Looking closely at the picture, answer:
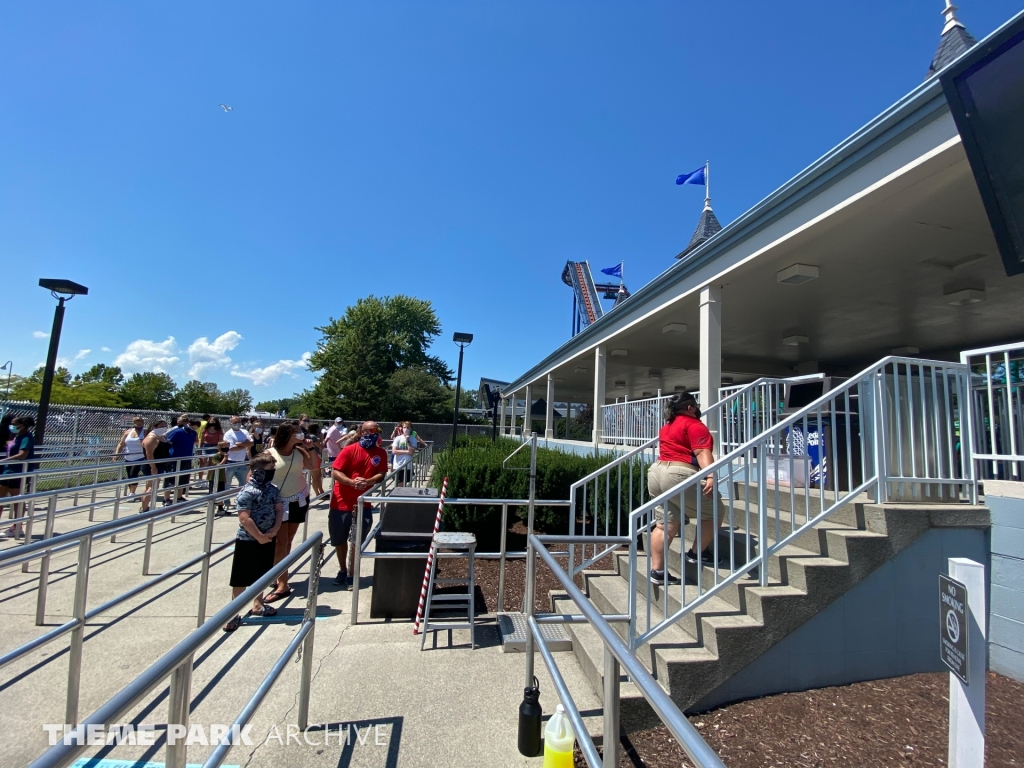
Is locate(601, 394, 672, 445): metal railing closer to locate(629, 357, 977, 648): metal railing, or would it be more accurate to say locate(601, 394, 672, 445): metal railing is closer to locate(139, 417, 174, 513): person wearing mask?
locate(629, 357, 977, 648): metal railing

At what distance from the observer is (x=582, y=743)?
1749 mm

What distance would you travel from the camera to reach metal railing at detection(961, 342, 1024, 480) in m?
3.47

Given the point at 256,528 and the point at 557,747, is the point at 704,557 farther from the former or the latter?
the point at 256,528

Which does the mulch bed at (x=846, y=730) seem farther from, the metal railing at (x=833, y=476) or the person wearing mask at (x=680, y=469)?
the person wearing mask at (x=680, y=469)

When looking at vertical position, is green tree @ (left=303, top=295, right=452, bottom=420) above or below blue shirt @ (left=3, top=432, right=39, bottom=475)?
above

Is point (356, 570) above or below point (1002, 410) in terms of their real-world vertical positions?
below

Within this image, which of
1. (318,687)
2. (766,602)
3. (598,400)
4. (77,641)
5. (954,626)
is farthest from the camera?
(598,400)

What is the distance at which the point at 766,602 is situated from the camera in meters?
3.18

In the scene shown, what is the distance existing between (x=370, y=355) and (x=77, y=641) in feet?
131

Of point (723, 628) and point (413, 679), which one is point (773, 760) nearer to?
point (723, 628)

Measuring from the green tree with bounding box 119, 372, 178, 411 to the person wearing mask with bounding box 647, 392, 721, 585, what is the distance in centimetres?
5955

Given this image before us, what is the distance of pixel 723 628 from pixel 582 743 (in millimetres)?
1764

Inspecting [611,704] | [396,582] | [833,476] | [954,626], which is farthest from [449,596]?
[954,626]

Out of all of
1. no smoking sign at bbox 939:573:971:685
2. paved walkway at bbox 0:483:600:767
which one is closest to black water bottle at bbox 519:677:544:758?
paved walkway at bbox 0:483:600:767
